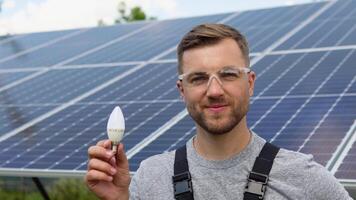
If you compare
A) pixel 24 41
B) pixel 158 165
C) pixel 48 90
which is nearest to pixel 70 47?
pixel 24 41

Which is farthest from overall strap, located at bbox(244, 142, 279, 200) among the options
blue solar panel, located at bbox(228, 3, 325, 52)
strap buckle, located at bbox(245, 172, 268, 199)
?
blue solar panel, located at bbox(228, 3, 325, 52)

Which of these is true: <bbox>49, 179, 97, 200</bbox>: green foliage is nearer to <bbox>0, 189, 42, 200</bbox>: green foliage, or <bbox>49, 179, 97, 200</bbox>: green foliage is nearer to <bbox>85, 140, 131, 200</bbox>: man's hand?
<bbox>0, 189, 42, 200</bbox>: green foliage

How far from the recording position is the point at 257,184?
2.72 m

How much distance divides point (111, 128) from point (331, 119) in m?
4.76

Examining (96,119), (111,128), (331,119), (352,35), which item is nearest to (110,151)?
(111,128)

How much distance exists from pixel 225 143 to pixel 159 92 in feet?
22.3

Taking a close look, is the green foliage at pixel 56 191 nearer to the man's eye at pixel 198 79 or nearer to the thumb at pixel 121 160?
the thumb at pixel 121 160

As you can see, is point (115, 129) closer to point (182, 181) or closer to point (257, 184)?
point (182, 181)

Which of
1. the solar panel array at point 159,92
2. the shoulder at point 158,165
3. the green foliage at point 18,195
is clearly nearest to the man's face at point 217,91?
the shoulder at point 158,165

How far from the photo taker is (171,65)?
1095 cm

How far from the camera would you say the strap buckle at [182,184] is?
280 centimetres

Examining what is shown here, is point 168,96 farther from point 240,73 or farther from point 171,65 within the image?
point 240,73

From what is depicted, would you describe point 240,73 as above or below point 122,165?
above

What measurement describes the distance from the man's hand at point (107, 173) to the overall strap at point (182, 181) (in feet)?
0.72
